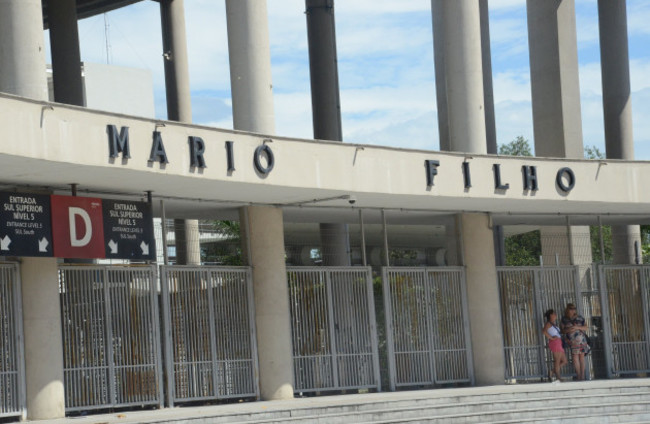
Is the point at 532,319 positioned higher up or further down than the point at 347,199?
further down

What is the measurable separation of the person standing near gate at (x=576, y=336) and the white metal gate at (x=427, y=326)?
208cm

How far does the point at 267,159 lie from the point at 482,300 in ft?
21.5

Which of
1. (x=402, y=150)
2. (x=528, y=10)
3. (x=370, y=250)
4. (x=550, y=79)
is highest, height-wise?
(x=528, y=10)

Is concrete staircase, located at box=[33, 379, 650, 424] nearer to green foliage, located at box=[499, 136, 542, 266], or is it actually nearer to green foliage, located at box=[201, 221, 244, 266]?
green foliage, located at box=[201, 221, 244, 266]

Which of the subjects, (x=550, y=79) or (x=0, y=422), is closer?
(x=0, y=422)

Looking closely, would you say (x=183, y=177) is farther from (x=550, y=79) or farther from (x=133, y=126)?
(x=550, y=79)

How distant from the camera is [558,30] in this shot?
27.5 m

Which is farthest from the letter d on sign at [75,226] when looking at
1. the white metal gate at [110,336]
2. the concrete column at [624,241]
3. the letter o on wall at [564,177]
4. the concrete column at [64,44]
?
the concrete column at [624,241]

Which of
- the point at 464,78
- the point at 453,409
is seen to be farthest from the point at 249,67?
the point at 453,409

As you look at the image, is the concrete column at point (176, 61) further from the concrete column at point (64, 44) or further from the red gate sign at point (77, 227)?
the red gate sign at point (77, 227)

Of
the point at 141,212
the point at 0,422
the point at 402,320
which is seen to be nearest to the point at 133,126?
the point at 141,212

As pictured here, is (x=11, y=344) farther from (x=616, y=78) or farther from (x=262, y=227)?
(x=616, y=78)

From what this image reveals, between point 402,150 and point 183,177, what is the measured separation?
182 inches

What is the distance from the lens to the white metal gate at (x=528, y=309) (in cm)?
2242
